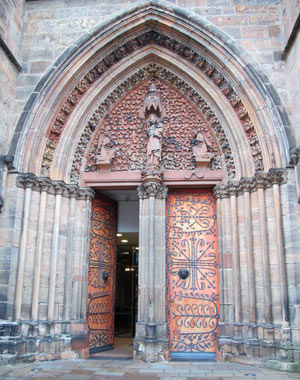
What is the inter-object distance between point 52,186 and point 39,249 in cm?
123

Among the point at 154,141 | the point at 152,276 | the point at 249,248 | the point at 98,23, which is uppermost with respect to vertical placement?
the point at 98,23

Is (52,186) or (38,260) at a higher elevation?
(52,186)

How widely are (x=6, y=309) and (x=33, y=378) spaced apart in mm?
1608

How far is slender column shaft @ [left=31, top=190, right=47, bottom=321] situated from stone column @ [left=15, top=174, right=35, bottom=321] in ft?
0.79

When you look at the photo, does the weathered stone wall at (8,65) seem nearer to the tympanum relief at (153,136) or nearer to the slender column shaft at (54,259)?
the slender column shaft at (54,259)

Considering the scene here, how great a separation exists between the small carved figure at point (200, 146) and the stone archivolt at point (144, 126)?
113 millimetres

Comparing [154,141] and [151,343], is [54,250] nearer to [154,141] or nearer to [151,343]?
[151,343]

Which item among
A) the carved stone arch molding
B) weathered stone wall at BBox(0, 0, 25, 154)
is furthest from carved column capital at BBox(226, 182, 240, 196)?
weathered stone wall at BBox(0, 0, 25, 154)

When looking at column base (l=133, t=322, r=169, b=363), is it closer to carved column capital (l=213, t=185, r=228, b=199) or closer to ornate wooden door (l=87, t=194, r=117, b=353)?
ornate wooden door (l=87, t=194, r=117, b=353)

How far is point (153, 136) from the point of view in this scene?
26.3ft

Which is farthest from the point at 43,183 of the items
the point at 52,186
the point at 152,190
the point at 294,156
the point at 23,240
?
the point at 294,156

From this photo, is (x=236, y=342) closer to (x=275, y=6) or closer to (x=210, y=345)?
(x=210, y=345)

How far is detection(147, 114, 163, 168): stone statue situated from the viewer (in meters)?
7.91

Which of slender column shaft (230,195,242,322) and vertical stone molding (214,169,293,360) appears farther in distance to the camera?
slender column shaft (230,195,242,322)
